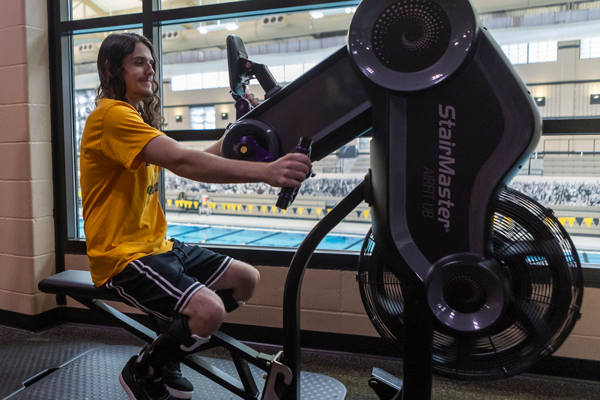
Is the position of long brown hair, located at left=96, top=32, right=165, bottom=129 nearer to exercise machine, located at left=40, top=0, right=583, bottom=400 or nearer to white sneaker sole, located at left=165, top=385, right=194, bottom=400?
exercise machine, located at left=40, top=0, right=583, bottom=400

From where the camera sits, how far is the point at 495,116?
3.31 feet

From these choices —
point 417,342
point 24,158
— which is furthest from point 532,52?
point 24,158

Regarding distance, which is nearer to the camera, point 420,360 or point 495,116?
point 495,116

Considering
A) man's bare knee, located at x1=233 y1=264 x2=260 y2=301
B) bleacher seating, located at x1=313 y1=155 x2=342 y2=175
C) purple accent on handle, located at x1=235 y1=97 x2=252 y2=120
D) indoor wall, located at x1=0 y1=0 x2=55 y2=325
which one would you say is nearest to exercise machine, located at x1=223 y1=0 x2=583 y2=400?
purple accent on handle, located at x1=235 y1=97 x2=252 y2=120

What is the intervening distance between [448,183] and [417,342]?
404 millimetres

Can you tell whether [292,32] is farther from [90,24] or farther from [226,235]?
[226,235]

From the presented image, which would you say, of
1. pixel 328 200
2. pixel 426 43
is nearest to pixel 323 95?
pixel 426 43

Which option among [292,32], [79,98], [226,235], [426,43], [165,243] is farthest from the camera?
[226,235]

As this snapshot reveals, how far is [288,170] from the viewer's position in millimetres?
1110

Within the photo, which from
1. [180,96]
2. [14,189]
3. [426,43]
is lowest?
[14,189]

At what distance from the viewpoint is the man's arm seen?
1.11 meters

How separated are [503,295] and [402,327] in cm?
28

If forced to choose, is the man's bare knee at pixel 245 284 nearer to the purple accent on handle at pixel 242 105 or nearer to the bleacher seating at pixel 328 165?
the purple accent on handle at pixel 242 105

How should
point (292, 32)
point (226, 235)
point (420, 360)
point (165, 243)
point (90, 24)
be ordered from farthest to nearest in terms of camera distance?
1. point (226, 235)
2. point (90, 24)
3. point (292, 32)
4. point (165, 243)
5. point (420, 360)
